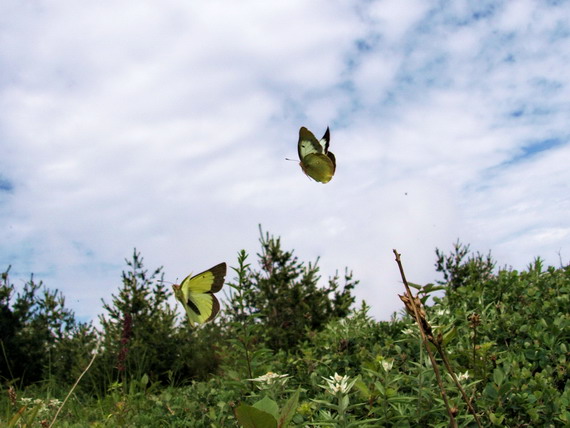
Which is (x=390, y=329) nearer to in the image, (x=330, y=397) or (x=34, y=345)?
(x=330, y=397)

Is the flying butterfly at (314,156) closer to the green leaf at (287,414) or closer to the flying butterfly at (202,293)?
the flying butterfly at (202,293)

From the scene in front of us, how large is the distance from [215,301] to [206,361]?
6.99m

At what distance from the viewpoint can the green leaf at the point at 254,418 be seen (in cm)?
174

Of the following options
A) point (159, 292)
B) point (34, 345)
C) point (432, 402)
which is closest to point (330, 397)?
point (432, 402)

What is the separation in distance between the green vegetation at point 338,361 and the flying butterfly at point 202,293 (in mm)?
107

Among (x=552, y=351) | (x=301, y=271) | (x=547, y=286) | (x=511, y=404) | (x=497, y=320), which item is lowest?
(x=511, y=404)

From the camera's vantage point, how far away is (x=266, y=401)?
186 centimetres

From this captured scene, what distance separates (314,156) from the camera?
2979 mm

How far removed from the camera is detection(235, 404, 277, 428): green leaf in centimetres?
174

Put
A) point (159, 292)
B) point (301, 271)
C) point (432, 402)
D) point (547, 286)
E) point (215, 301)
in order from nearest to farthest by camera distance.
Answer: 1. point (432, 402)
2. point (215, 301)
3. point (547, 286)
4. point (301, 271)
5. point (159, 292)

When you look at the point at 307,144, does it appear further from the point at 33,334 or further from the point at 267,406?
the point at 33,334

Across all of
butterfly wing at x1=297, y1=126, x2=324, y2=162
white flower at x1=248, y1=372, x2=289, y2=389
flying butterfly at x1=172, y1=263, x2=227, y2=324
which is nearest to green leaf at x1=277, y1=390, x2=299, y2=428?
white flower at x1=248, y1=372, x2=289, y2=389

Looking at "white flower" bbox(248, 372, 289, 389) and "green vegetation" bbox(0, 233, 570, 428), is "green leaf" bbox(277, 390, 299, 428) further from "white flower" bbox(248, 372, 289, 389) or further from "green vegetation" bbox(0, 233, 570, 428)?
"white flower" bbox(248, 372, 289, 389)

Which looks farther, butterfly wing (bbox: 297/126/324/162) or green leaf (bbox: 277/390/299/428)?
butterfly wing (bbox: 297/126/324/162)
